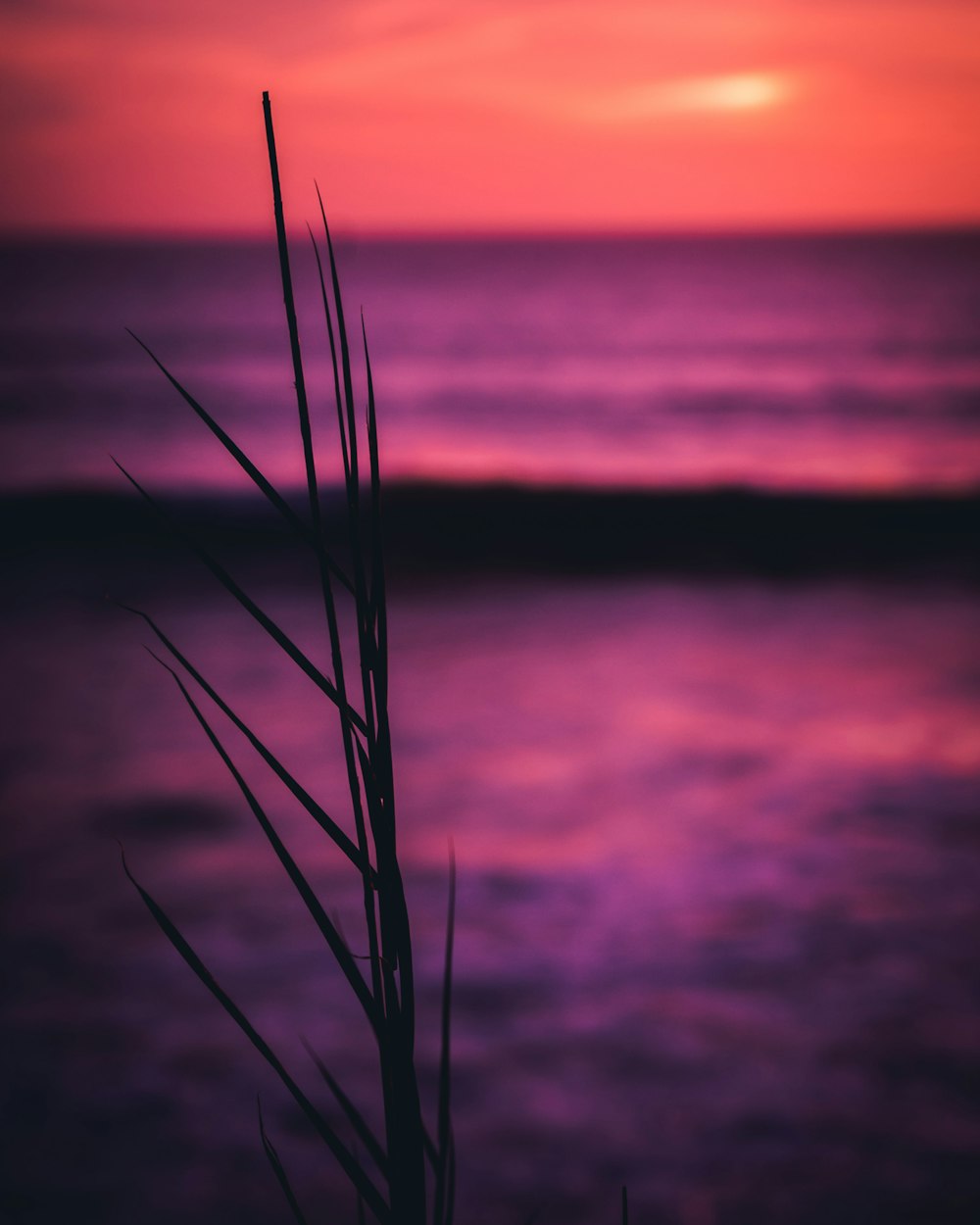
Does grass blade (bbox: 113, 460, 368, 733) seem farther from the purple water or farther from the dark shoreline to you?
the dark shoreline

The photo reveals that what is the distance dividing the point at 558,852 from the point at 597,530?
16.7ft

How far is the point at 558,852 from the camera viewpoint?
3092 mm

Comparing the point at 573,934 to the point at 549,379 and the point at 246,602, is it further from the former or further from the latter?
the point at 549,379

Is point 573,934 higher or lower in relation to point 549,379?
lower

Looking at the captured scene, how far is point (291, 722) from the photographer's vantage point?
4129 millimetres

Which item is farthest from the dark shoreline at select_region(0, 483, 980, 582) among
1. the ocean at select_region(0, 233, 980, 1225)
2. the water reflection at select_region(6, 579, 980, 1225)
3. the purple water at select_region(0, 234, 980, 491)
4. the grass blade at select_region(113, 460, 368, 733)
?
the grass blade at select_region(113, 460, 368, 733)

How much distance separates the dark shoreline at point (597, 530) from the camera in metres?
6.98

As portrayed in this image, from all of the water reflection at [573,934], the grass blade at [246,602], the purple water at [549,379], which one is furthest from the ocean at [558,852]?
the purple water at [549,379]

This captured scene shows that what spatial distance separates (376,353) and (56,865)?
18516mm

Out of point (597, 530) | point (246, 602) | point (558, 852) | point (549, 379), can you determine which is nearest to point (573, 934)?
point (558, 852)

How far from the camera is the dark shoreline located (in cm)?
698

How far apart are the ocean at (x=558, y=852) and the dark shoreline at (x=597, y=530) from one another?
0.04m

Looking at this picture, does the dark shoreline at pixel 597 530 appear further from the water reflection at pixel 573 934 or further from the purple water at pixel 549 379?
the water reflection at pixel 573 934

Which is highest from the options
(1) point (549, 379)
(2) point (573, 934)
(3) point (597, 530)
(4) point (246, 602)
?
(4) point (246, 602)
